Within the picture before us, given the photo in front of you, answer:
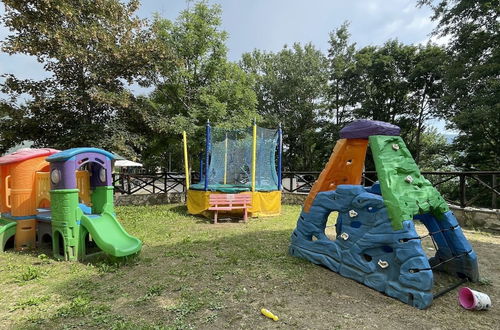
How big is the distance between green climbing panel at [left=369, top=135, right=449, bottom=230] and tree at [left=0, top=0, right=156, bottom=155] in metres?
7.80

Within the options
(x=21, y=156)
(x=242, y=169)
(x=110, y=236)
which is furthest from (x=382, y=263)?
(x=242, y=169)

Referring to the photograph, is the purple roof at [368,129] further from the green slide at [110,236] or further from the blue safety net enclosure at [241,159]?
the blue safety net enclosure at [241,159]

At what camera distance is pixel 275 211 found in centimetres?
906

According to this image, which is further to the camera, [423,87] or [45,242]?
[423,87]

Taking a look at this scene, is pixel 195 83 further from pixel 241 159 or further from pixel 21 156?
pixel 21 156

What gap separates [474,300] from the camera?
2.89 metres

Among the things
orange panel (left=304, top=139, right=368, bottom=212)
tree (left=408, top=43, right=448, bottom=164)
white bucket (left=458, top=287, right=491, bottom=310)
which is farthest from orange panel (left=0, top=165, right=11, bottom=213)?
tree (left=408, top=43, right=448, bottom=164)

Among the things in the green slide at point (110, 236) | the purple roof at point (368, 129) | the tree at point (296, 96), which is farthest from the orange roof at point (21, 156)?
the tree at point (296, 96)

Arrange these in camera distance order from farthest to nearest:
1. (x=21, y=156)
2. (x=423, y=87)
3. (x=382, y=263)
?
(x=423, y=87), (x=21, y=156), (x=382, y=263)

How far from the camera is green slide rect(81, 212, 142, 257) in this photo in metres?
4.27

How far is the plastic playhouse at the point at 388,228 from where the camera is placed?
304 cm

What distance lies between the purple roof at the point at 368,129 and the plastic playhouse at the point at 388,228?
12 mm

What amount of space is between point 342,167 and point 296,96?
20315mm

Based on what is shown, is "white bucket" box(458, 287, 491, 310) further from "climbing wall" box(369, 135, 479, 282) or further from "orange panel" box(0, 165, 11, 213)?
"orange panel" box(0, 165, 11, 213)
